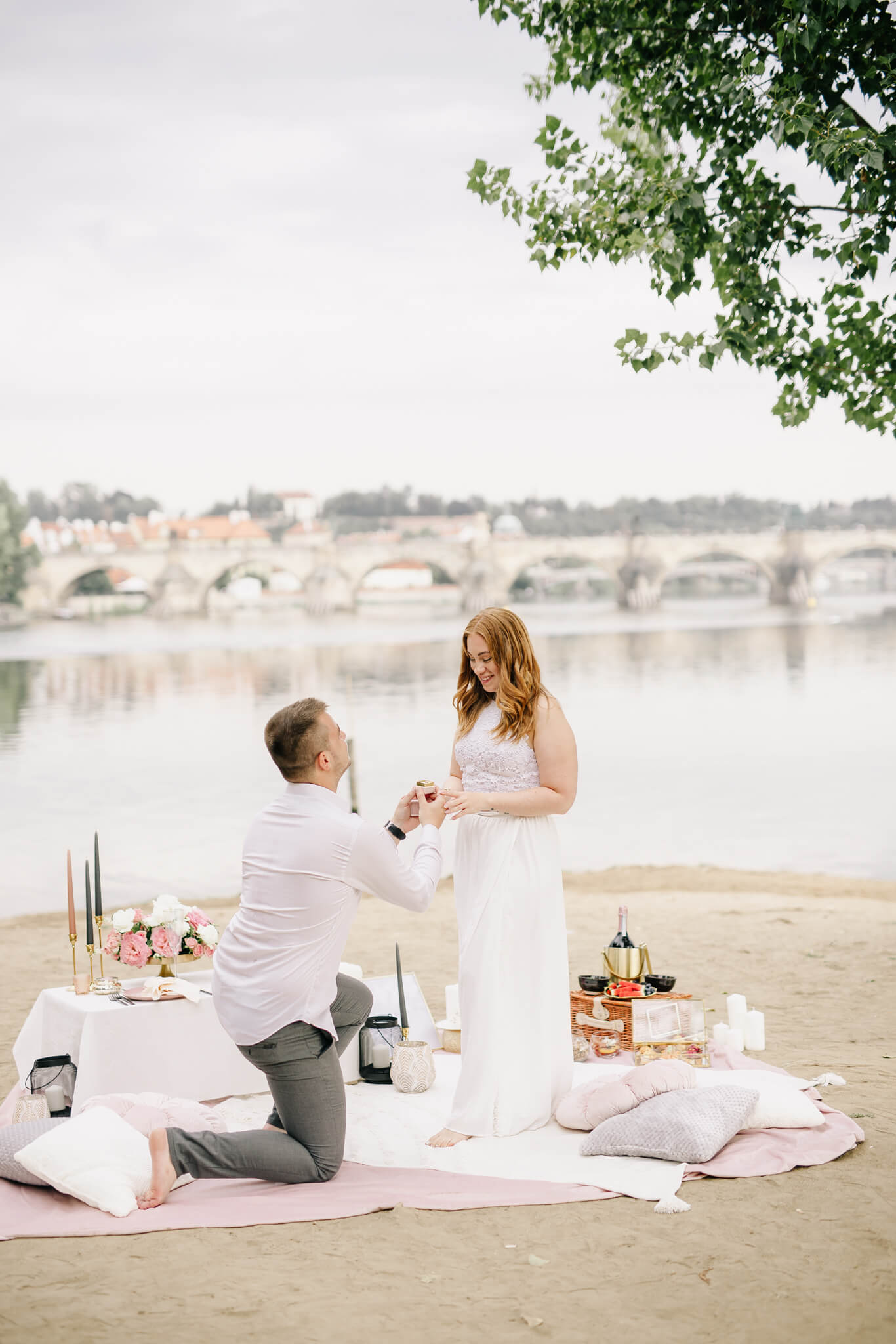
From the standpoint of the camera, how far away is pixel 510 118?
3494 centimetres

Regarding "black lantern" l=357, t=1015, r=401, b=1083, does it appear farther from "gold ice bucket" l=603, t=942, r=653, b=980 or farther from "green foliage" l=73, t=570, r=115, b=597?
"green foliage" l=73, t=570, r=115, b=597

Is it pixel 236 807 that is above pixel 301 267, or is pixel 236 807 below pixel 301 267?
below

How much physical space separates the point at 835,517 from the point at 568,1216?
4383 cm

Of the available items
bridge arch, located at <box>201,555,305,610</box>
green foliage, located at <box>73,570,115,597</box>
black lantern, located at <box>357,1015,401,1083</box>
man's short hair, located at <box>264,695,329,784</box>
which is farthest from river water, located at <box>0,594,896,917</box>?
man's short hair, located at <box>264,695,329,784</box>

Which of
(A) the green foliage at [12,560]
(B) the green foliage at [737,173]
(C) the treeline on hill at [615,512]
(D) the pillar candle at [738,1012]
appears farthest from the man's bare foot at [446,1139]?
(C) the treeline on hill at [615,512]

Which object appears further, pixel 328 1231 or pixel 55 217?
pixel 55 217

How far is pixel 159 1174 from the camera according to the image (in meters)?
3.06

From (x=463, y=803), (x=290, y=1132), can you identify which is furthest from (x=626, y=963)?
(x=290, y=1132)

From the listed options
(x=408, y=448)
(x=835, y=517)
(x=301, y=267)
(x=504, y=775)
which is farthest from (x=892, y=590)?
(x=504, y=775)

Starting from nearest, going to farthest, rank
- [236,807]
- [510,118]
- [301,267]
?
1. [236,807]
2. [510,118]
3. [301,267]

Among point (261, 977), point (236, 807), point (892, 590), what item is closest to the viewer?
point (261, 977)

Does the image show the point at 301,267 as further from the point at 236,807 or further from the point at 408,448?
the point at 236,807

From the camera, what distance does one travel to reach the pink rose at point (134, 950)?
12.8 feet

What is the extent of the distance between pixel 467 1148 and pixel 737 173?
4.11 metres
